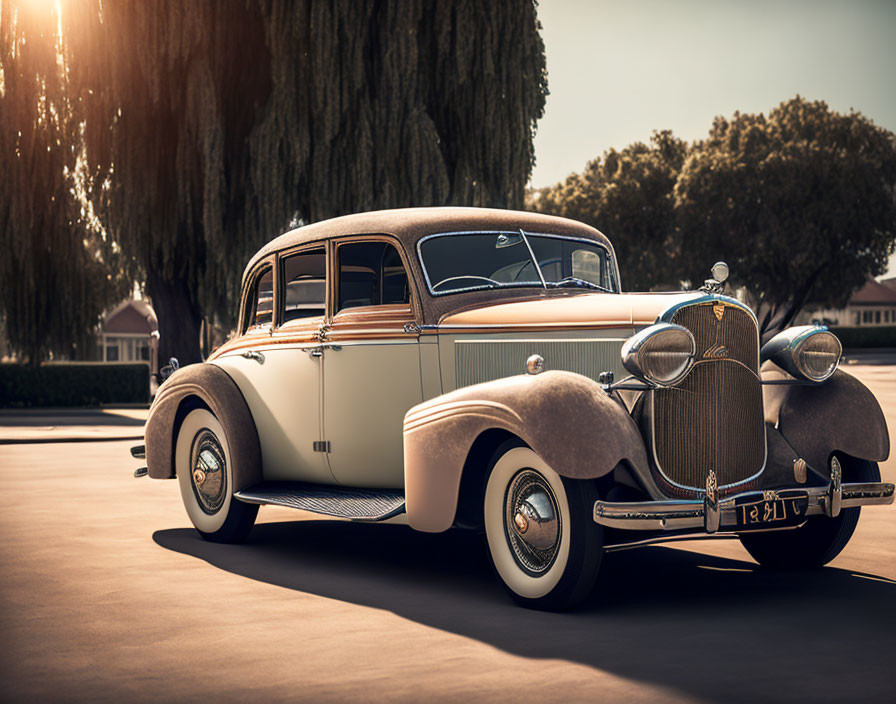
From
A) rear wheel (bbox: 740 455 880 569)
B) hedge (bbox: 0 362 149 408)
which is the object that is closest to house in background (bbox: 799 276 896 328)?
hedge (bbox: 0 362 149 408)

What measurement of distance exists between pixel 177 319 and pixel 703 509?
56.2 ft

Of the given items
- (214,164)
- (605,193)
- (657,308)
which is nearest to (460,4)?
(214,164)

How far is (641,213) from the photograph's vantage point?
5756cm

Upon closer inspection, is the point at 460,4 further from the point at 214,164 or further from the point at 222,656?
the point at 222,656

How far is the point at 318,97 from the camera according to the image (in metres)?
19.8

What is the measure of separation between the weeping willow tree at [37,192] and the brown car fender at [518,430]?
16.5 m

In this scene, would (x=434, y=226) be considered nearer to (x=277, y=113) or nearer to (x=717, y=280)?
(x=717, y=280)

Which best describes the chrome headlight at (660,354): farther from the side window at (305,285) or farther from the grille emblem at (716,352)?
the side window at (305,285)

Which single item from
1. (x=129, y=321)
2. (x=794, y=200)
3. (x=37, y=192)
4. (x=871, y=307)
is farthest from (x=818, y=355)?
(x=871, y=307)

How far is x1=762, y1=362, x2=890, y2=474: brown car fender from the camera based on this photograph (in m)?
6.86

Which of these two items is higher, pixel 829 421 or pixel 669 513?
pixel 829 421

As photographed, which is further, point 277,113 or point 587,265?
point 277,113

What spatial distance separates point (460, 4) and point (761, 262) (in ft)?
110

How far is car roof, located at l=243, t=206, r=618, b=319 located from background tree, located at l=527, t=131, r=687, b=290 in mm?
49056
